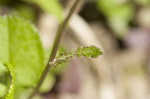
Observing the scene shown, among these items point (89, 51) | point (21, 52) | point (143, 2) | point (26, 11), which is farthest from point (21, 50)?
point (143, 2)

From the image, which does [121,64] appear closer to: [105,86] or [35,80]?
[105,86]

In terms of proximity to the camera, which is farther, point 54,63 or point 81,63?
point 81,63

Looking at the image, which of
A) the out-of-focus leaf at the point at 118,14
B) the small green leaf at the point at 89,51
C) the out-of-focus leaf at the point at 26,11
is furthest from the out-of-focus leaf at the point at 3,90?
the out-of-focus leaf at the point at 118,14

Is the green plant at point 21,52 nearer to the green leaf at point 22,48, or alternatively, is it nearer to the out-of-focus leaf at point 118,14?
the green leaf at point 22,48

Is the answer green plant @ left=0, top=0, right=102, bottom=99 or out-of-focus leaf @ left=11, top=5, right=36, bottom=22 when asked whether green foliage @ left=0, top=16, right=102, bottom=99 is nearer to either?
green plant @ left=0, top=0, right=102, bottom=99

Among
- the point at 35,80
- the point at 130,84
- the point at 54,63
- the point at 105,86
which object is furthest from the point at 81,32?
the point at 54,63

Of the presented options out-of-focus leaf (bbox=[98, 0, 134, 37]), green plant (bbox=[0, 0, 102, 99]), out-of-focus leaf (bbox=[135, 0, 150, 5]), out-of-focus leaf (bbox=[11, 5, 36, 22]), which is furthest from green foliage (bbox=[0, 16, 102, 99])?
out-of-focus leaf (bbox=[135, 0, 150, 5])
